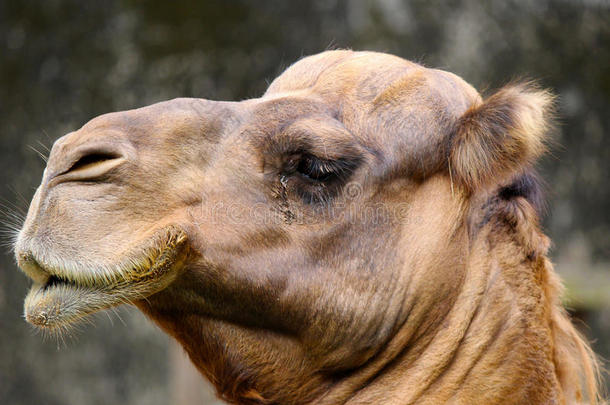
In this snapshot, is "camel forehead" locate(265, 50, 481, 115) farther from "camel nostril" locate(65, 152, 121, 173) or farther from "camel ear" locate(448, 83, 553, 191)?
"camel nostril" locate(65, 152, 121, 173)

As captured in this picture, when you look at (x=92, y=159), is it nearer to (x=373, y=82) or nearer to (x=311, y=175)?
(x=311, y=175)

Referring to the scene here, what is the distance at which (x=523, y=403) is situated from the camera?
111 inches

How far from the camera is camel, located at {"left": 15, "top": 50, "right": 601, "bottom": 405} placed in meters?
2.79

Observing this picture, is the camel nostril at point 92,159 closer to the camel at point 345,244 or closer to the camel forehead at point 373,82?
the camel at point 345,244

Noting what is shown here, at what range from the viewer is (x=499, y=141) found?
3.01 metres

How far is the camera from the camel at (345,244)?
110 inches

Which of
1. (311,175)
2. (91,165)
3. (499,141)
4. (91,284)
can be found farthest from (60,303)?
(499,141)

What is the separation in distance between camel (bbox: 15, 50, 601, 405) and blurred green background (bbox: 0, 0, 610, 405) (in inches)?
195

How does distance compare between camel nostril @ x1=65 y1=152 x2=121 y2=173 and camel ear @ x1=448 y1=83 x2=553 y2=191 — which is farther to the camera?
camel ear @ x1=448 y1=83 x2=553 y2=191

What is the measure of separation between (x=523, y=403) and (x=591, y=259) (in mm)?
5740

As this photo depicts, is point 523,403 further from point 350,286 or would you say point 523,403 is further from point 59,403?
point 59,403

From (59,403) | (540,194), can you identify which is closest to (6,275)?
(59,403)

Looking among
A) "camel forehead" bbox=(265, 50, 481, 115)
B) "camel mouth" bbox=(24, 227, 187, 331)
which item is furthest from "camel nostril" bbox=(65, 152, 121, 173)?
"camel forehead" bbox=(265, 50, 481, 115)

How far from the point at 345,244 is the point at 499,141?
2.29ft
